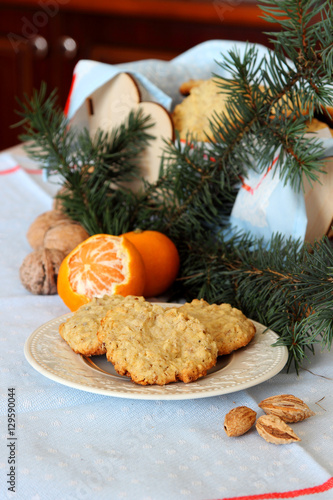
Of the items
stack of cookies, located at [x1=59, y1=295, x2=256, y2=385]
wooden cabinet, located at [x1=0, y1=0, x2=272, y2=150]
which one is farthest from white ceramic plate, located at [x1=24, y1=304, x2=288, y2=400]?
wooden cabinet, located at [x1=0, y1=0, x2=272, y2=150]

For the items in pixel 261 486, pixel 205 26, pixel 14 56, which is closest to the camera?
pixel 261 486

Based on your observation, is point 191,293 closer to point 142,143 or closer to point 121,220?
point 121,220

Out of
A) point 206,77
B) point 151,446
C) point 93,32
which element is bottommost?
point 151,446

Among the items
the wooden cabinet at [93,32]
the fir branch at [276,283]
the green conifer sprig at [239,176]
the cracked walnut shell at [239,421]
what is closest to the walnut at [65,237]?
the green conifer sprig at [239,176]

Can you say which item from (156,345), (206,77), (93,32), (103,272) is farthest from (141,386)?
(93,32)

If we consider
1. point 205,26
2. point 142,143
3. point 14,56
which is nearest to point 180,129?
point 142,143

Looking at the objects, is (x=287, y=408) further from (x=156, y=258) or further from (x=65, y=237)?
(x=65, y=237)
